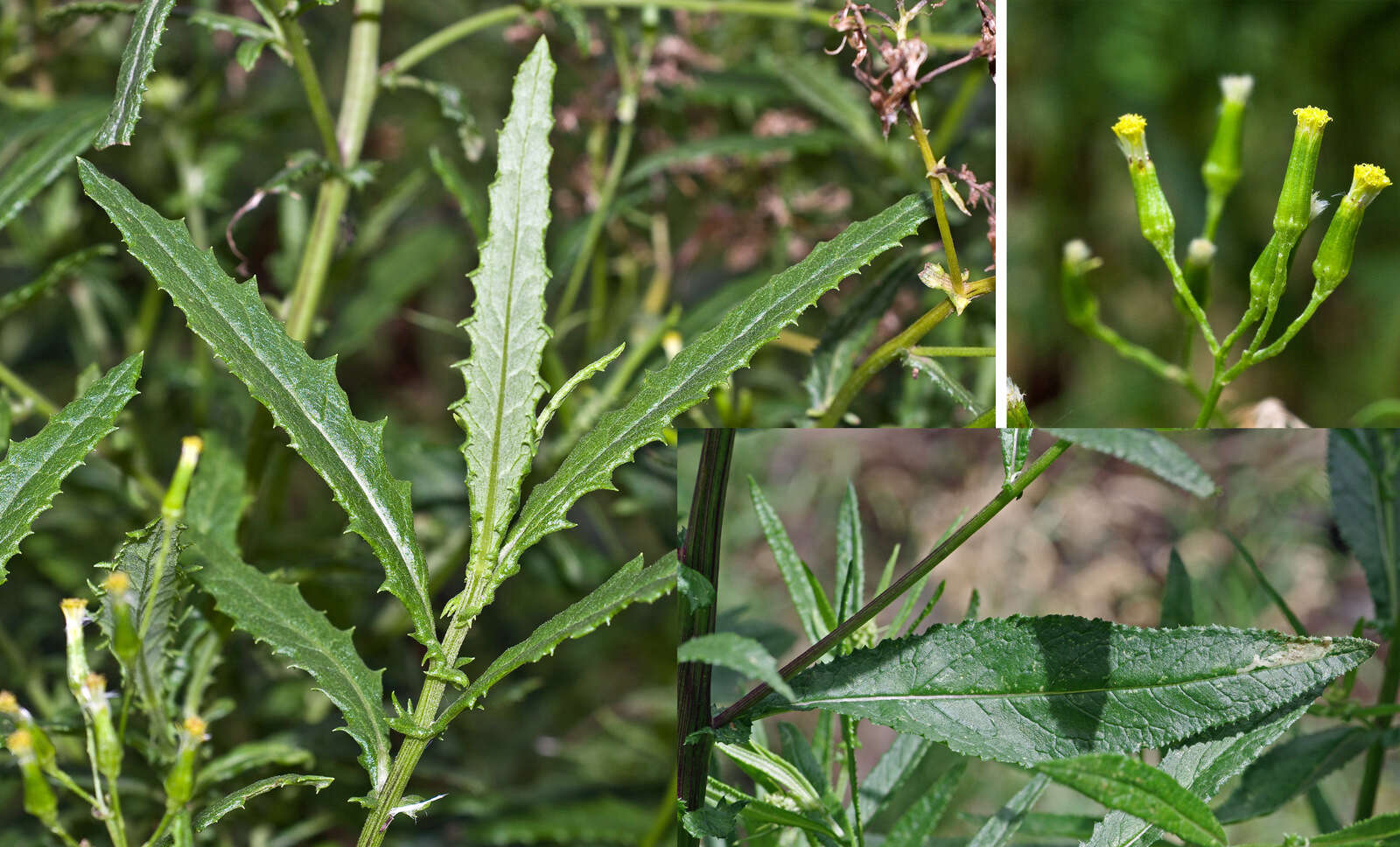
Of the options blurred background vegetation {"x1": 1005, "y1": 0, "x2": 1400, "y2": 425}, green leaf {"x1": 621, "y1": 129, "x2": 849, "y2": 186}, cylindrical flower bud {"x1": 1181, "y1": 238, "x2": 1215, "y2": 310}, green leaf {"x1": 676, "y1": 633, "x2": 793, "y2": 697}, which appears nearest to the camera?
green leaf {"x1": 676, "y1": 633, "x2": 793, "y2": 697}

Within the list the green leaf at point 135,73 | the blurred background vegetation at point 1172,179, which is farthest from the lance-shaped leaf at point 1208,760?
the blurred background vegetation at point 1172,179

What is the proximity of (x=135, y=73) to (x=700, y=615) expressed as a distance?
39 centimetres

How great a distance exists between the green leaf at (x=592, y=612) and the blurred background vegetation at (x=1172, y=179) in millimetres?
1248

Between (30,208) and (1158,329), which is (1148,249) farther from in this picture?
(30,208)

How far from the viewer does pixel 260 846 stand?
2.77 ft

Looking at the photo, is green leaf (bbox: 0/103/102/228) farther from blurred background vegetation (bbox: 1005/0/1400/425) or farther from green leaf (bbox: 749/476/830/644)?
blurred background vegetation (bbox: 1005/0/1400/425)

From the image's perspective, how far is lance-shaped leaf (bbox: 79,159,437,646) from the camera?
1.58 ft

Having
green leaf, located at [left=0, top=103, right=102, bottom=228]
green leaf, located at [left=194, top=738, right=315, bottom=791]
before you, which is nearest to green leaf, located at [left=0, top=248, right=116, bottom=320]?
green leaf, located at [left=0, top=103, right=102, bottom=228]

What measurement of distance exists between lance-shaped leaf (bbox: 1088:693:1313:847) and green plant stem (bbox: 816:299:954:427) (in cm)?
24

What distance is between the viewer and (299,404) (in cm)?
50

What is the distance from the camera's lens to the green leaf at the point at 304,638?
0.48 metres

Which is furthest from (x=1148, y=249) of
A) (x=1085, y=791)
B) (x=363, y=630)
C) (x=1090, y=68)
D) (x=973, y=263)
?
(x=1085, y=791)

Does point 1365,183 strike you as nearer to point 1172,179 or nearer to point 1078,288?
point 1078,288

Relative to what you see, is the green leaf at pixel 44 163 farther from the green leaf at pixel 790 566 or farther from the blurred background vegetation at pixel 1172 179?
the blurred background vegetation at pixel 1172 179
